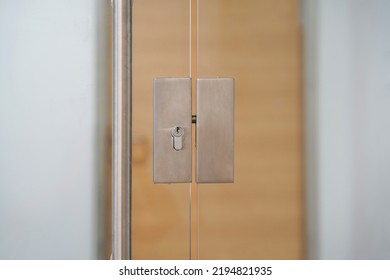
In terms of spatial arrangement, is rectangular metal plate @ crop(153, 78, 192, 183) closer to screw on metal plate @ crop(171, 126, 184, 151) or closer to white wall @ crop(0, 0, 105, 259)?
screw on metal plate @ crop(171, 126, 184, 151)

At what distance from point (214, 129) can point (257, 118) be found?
0.11 m

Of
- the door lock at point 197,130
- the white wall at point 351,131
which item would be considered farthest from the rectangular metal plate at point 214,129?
the white wall at point 351,131

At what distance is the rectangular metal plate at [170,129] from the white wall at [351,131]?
1.03 ft

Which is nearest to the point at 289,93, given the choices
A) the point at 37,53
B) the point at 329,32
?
the point at 329,32

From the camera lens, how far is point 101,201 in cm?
69

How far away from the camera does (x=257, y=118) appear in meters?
0.68

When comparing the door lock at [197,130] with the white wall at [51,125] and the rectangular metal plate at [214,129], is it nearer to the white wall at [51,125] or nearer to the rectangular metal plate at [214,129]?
the rectangular metal plate at [214,129]

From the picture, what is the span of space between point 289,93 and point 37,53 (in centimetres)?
64

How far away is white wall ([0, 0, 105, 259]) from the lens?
0.69m

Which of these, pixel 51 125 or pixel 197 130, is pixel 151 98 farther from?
pixel 51 125

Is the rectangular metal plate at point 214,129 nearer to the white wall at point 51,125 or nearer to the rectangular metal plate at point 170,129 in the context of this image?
the rectangular metal plate at point 170,129

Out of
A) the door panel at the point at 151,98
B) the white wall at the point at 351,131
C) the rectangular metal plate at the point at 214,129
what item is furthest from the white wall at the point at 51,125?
the white wall at the point at 351,131

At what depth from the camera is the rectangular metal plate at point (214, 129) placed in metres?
0.66
